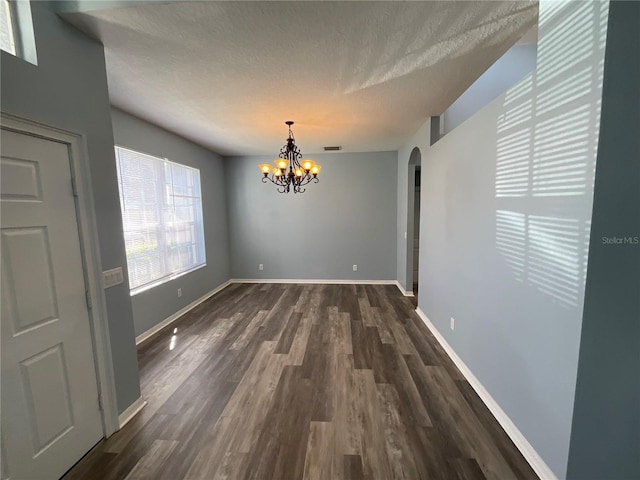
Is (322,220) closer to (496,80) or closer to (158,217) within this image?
(158,217)

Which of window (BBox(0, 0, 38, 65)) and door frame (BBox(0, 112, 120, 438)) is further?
door frame (BBox(0, 112, 120, 438))

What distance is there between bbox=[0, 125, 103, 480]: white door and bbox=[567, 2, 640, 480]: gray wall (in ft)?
9.02

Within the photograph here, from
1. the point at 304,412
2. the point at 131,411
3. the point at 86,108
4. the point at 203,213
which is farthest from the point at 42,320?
the point at 203,213

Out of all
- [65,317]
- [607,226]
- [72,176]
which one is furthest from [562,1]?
[65,317]

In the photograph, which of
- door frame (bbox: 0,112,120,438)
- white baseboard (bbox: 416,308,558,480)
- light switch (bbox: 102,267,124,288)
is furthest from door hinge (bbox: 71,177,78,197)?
white baseboard (bbox: 416,308,558,480)

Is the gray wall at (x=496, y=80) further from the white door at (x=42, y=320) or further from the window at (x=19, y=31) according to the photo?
the white door at (x=42, y=320)

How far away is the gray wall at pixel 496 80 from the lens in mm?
2756

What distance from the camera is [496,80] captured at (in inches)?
120

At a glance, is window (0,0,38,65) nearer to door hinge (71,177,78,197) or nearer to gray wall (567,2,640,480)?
door hinge (71,177,78,197)

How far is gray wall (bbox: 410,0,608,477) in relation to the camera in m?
1.17

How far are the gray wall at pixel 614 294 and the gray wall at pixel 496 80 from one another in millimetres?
1663

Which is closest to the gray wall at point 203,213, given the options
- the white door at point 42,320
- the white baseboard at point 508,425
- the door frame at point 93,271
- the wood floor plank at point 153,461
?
the door frame at point 93,271

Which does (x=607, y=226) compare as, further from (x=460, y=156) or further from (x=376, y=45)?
(x=376, y=45)

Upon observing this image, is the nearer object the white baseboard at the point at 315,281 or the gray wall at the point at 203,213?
the gray wall at the point at 203,213
